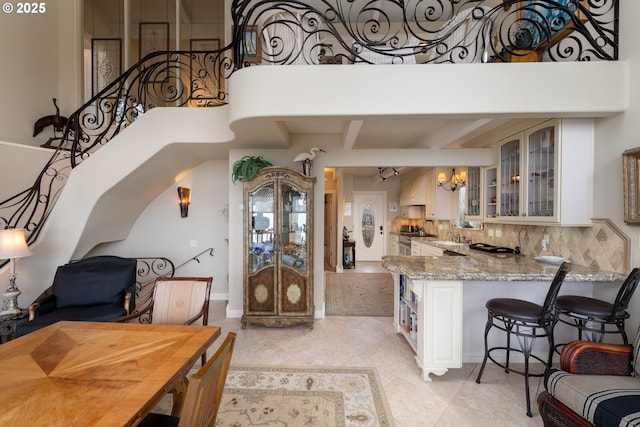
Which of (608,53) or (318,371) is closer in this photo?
(608,53)

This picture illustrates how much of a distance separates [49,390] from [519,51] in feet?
13.5

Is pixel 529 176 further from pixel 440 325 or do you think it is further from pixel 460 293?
pixel 440 325

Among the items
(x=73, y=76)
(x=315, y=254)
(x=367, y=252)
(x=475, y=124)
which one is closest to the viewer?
(x=475, y=124)

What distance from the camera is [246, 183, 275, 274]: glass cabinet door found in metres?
→ 3.71

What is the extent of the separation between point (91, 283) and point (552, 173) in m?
4.97

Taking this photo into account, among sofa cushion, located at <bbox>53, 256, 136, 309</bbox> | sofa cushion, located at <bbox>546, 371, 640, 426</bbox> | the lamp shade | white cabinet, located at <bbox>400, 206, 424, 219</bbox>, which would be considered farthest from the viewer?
white cabinet, located at <bbox>400, 206, 424, 219</bbox>

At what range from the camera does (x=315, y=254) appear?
4.02 m

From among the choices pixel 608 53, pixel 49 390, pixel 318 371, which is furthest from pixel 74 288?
pixel 608 53

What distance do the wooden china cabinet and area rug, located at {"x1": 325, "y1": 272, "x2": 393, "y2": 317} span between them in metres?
0.86

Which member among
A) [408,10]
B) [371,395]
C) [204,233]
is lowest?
[371,395]

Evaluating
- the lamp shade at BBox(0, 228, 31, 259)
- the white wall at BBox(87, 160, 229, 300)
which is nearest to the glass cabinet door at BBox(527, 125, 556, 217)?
the white wall at BBox(87, 160, 229, 300)

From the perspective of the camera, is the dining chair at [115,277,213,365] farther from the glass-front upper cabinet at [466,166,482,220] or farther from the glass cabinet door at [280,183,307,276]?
the glass-front upper cabinet at [466,166,482,220]

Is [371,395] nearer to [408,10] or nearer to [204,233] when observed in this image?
[204,233]

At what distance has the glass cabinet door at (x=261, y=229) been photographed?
3.71m
